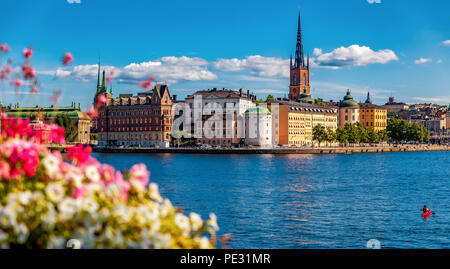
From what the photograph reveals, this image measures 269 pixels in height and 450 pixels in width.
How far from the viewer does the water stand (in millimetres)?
23641

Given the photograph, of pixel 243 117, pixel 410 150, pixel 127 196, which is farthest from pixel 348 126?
pixel 127 196

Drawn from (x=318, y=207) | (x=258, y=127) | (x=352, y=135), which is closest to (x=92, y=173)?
(x=318, y=207)

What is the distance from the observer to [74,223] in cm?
412

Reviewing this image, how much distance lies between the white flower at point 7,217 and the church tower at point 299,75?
163224mm

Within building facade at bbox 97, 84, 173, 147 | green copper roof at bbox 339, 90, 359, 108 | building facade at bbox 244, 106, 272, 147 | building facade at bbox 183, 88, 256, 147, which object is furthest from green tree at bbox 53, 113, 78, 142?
green copper roof at bbox 339, 90, 359, 108

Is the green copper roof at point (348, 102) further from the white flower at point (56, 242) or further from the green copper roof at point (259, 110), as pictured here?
the white flower at point (56, 242)

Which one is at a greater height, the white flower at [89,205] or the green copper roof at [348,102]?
the green copper roof at [348,102]

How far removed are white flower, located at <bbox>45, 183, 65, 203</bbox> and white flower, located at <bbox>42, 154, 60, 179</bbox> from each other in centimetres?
19

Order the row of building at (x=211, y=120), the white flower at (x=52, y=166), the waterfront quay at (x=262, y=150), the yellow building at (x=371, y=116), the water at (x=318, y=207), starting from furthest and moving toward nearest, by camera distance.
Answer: the yellow building at (x=371, y=116), the row of building at (x=211, y=120), the waterfront quay at (x=262, y=150), the water at (x=318, y=207), the white flower at (x=52, y=166)

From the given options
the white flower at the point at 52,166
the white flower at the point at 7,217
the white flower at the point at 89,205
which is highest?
the white flower at the point at 52,166

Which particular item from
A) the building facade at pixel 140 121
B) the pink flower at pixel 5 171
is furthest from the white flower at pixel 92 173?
the building facade at pixel 140 121

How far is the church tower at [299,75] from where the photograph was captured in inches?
6580

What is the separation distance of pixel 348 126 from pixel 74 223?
13140 centimetres

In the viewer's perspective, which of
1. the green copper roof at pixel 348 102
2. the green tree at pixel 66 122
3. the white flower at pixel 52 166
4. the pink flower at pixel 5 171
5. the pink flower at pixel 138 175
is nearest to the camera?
the pink flower at pixel 5 171
